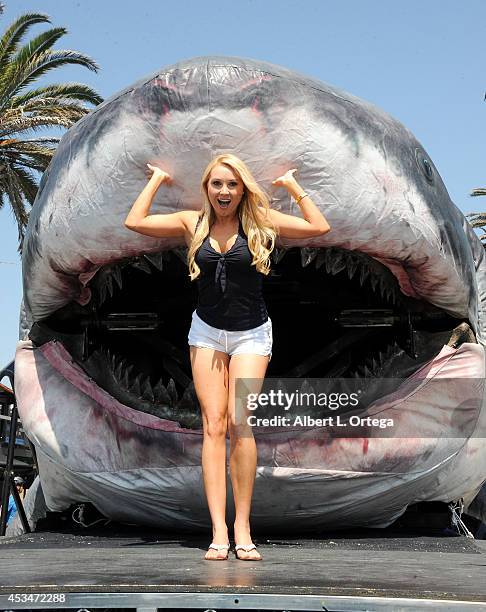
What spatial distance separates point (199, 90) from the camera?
9.04 ft

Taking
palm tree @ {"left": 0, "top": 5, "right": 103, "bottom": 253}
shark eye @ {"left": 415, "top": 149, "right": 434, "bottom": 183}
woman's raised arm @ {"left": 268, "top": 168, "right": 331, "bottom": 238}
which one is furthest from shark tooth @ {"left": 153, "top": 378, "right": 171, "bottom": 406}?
palm tree @ {"left": 0, "top": 5, "right": 103, "bottom": 253}

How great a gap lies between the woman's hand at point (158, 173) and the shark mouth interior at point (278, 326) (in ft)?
1.11

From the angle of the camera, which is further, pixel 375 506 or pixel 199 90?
pixel 375 506

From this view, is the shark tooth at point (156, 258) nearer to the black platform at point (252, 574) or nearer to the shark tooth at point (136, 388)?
the shark tooth at point (136, 388)

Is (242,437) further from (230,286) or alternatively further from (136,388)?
(136,388)

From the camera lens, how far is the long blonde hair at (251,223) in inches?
108

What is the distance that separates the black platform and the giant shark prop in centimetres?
21

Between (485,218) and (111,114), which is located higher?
(111,114)

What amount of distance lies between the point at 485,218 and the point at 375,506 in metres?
22.6

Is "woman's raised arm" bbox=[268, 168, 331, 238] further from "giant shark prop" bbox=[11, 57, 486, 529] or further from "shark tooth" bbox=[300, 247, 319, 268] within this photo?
"shark tooth" bbox=[300, 247, 319, 268]

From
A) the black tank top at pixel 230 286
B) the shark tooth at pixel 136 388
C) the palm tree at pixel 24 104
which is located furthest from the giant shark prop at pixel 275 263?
the palm tree at pixel 24 104

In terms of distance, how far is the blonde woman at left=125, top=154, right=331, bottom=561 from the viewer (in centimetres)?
274

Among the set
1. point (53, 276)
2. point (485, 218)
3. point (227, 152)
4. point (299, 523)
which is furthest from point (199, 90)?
point (485, 218)

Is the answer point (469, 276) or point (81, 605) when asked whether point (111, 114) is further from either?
point (81, 605)
